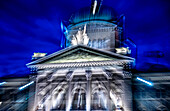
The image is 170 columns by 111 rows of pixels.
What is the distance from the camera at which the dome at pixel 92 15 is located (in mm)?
23375

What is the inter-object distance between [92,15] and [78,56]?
1345 centimetres

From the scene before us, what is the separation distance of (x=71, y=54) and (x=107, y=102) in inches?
267

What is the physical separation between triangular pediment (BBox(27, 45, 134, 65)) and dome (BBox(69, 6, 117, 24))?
1207 centimetres

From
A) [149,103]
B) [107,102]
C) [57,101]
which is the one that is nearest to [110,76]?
[107,102]

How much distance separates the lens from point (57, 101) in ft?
44.6

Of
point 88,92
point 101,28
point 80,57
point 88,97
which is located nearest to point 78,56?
point 80,57

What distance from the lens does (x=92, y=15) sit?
23.6 m

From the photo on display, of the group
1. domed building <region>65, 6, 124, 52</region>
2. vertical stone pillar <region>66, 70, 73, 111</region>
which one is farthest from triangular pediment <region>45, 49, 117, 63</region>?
domed building <region>65, 6, 124, 52</region>

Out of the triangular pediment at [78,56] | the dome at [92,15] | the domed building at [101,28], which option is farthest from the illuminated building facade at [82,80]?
the dome at [92,15]

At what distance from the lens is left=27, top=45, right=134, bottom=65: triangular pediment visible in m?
12.9

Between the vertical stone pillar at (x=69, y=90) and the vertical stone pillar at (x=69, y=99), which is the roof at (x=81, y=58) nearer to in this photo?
the vertical stone pillar at (x=69, y=90)

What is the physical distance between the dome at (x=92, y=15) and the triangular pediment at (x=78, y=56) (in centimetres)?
1207

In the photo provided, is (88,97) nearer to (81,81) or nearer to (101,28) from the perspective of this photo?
(81,81)

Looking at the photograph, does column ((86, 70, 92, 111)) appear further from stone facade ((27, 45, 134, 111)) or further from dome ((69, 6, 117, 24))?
dome ((69, 6, 117, 24))
